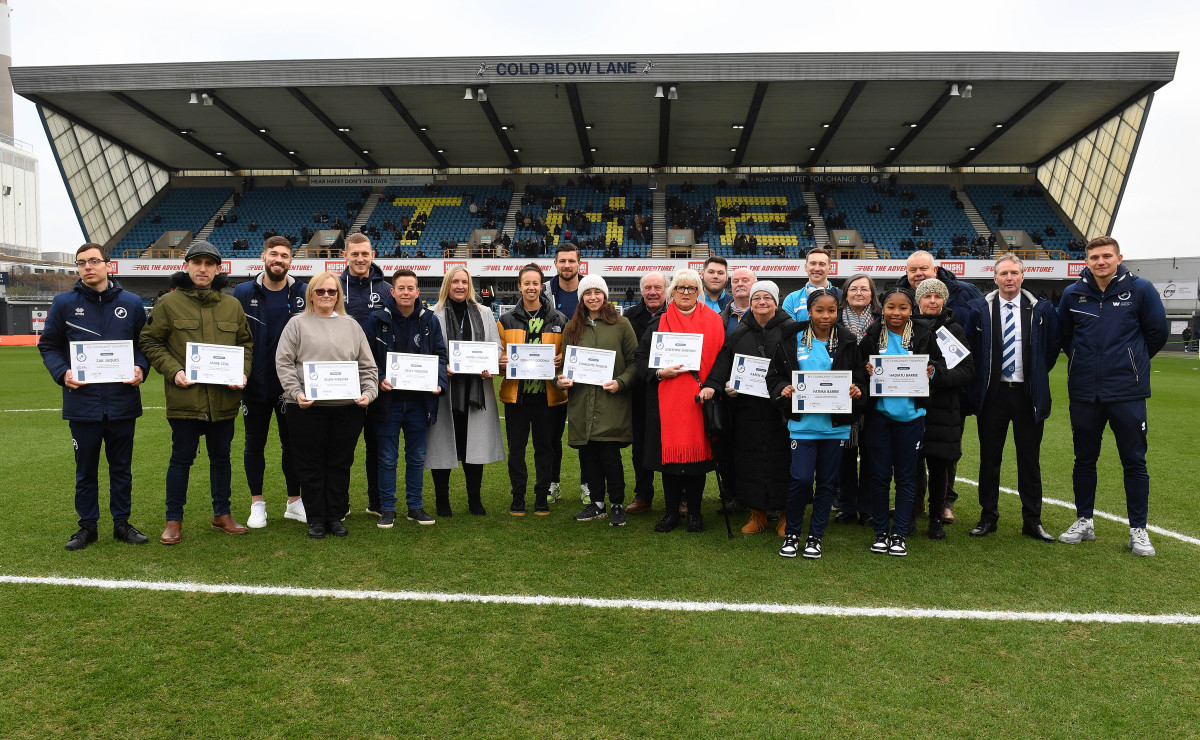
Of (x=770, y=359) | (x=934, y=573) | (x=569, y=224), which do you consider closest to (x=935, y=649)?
(x=934, y=573)

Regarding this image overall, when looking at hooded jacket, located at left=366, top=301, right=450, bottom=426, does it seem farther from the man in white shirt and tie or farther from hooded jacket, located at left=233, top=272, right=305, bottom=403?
the man in white shirt and tie

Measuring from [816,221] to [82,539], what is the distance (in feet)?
113

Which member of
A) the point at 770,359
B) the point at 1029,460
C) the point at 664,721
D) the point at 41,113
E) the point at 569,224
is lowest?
the point at 664,721

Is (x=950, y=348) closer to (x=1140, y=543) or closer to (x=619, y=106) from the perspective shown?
(x=1140, y=543)

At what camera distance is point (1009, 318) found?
4852mm

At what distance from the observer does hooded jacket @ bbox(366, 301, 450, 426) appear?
500 cm

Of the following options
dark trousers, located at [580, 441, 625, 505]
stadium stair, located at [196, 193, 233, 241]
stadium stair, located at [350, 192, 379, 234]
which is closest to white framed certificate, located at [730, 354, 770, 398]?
dark trousers, located at [580, 441, 625, 505]

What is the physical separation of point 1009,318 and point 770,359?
1818mm

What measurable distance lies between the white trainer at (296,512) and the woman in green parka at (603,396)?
211cm

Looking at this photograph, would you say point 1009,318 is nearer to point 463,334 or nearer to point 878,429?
point 878,429

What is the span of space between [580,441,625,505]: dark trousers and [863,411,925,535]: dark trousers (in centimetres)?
175

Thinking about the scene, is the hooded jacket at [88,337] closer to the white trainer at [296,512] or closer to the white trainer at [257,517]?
→ the white trainer at [257,517]

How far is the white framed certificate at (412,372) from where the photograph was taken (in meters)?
4.89

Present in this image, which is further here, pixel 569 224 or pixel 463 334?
pixel 569 224
